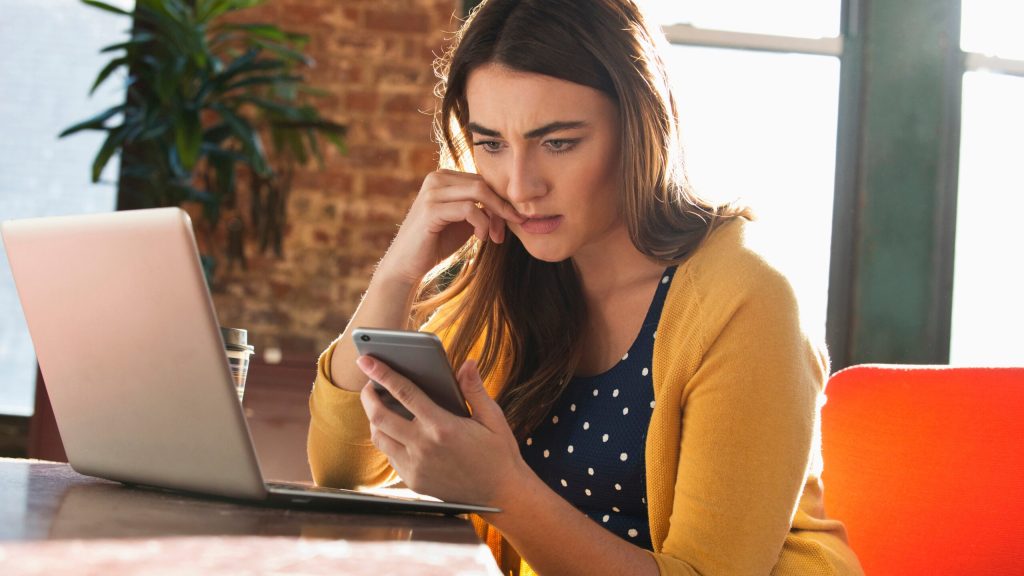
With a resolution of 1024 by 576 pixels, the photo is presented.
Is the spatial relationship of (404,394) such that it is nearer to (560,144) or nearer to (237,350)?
(237,350)

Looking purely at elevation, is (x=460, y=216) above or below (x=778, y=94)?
below

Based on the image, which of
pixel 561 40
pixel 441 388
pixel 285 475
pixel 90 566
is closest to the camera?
pixel 90 566

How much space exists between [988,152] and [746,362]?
106 inches

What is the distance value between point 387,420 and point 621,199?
22.4 inches

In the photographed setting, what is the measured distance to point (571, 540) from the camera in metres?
1.12

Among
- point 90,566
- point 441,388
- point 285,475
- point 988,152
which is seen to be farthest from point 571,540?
point 988,152

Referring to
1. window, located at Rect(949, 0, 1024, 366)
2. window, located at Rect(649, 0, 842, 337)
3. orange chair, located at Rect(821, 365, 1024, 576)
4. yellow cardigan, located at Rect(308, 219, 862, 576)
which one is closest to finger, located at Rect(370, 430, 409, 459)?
yellow cardigan, located at Rect(308, 219, 862, 576)

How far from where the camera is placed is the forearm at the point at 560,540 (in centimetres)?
108

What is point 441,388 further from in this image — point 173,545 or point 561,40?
point 561,40

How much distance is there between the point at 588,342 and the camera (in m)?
1.57

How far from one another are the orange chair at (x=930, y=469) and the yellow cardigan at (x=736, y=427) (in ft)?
0.26

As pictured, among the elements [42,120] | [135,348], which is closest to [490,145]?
[135,348]

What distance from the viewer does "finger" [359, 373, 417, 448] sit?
103cm

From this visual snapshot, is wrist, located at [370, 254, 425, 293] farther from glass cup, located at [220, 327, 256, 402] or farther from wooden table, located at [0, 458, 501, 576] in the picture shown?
wooden table, located at [0, 458, 501, 576]
